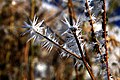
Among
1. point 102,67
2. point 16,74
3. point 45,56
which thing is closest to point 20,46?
point 16,74

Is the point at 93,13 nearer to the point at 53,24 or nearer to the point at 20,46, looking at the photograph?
the point at 53,24

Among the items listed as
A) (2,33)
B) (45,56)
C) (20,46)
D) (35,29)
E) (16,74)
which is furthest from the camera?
(45,56)

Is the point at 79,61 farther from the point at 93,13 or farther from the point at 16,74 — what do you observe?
the point at 16,74

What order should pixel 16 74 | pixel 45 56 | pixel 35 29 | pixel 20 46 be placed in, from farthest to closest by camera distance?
pixel 45 56, pixel 20 46, pixel 16 74, pixel 35 29

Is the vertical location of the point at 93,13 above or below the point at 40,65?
above

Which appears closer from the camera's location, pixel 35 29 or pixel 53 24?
pixel 35 29

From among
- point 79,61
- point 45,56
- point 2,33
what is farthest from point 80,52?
point 45,56

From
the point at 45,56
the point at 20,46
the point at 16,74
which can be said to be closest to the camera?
the point at 16,74

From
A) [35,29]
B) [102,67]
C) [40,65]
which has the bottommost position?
[40,65]

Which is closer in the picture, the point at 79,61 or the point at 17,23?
the point at 79,61
